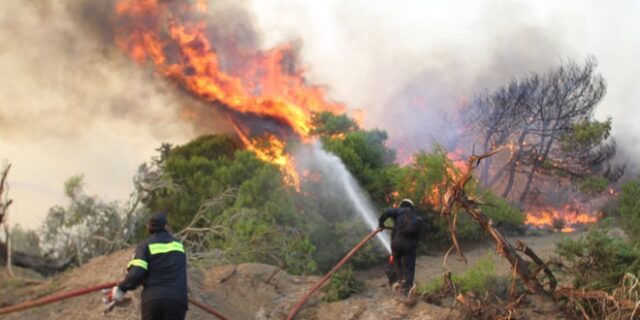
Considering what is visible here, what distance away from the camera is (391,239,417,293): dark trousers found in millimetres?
11812

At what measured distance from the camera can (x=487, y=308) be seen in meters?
10.1

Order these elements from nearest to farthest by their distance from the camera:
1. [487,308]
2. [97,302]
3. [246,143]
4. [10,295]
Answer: [487,308], [97,302], [10,295], [246,143]

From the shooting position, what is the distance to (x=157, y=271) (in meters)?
7.09

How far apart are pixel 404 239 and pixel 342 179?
15769 millimetres

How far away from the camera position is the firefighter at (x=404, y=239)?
38.6 feet

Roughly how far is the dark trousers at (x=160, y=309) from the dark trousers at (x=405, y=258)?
570 centimetres

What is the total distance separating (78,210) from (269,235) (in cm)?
669

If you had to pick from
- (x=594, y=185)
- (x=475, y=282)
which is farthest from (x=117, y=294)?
(x=594, y=185)

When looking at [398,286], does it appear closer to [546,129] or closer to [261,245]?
[261,245]

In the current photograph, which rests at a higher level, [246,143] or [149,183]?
[246,143]

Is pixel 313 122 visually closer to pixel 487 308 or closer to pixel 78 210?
pixel 78 210

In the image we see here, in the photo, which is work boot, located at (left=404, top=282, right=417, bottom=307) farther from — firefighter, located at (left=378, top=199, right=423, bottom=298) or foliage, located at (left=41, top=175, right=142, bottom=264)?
foliage, located at (left=41, top=175, right=142, bottom=264)

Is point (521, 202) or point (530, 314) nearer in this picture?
point (530, 314)

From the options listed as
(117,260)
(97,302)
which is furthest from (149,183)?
(97,302)
